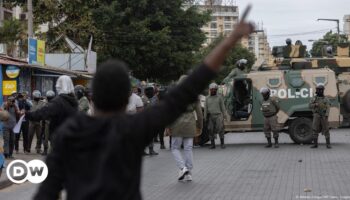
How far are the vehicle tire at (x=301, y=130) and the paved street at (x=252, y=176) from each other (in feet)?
2.52

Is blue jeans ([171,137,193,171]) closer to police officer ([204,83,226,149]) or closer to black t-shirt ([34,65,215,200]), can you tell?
police officer ([204,83,226,149])

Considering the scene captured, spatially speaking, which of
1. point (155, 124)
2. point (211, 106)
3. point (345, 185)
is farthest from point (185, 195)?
point (211, 106)

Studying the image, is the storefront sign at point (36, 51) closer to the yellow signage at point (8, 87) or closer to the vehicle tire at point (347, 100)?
the yellow signage at point (8, 87)

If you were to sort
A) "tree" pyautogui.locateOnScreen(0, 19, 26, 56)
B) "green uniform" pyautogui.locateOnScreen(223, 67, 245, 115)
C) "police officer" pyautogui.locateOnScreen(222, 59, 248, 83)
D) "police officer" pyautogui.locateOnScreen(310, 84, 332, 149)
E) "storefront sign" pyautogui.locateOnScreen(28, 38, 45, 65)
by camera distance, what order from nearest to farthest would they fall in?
1. "police officer" pyautogui.locateOnScreen(310, 84, 332, 149)
2. "green uniform" pyautogui.locateOnScreen(223, 67, 245, 115)
3. "police officer" pyautogui.locateOnScreen(222, 59, 248, 83)
4. "storefront sign" pyautogui.locateOnScreen(28, 38, 45, 65)
5. "tree" pyautogui.locateOnScreen(0, 19, 26, 56)

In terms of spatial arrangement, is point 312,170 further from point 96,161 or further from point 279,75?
point 96,161

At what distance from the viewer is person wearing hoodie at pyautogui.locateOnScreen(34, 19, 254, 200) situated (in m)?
3.19

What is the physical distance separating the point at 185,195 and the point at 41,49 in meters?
17.1

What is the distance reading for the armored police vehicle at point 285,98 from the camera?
19.8m

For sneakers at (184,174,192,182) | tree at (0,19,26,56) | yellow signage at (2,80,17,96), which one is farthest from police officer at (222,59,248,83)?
tree at (0,19,26,56)

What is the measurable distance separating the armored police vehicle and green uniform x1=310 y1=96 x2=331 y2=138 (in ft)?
3.37

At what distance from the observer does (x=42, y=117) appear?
727cm

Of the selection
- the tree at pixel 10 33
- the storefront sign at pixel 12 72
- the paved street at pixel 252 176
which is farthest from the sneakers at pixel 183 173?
the tree at pixel 10 33

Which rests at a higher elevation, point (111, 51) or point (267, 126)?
point (111, 51)

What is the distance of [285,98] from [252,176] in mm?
7752
